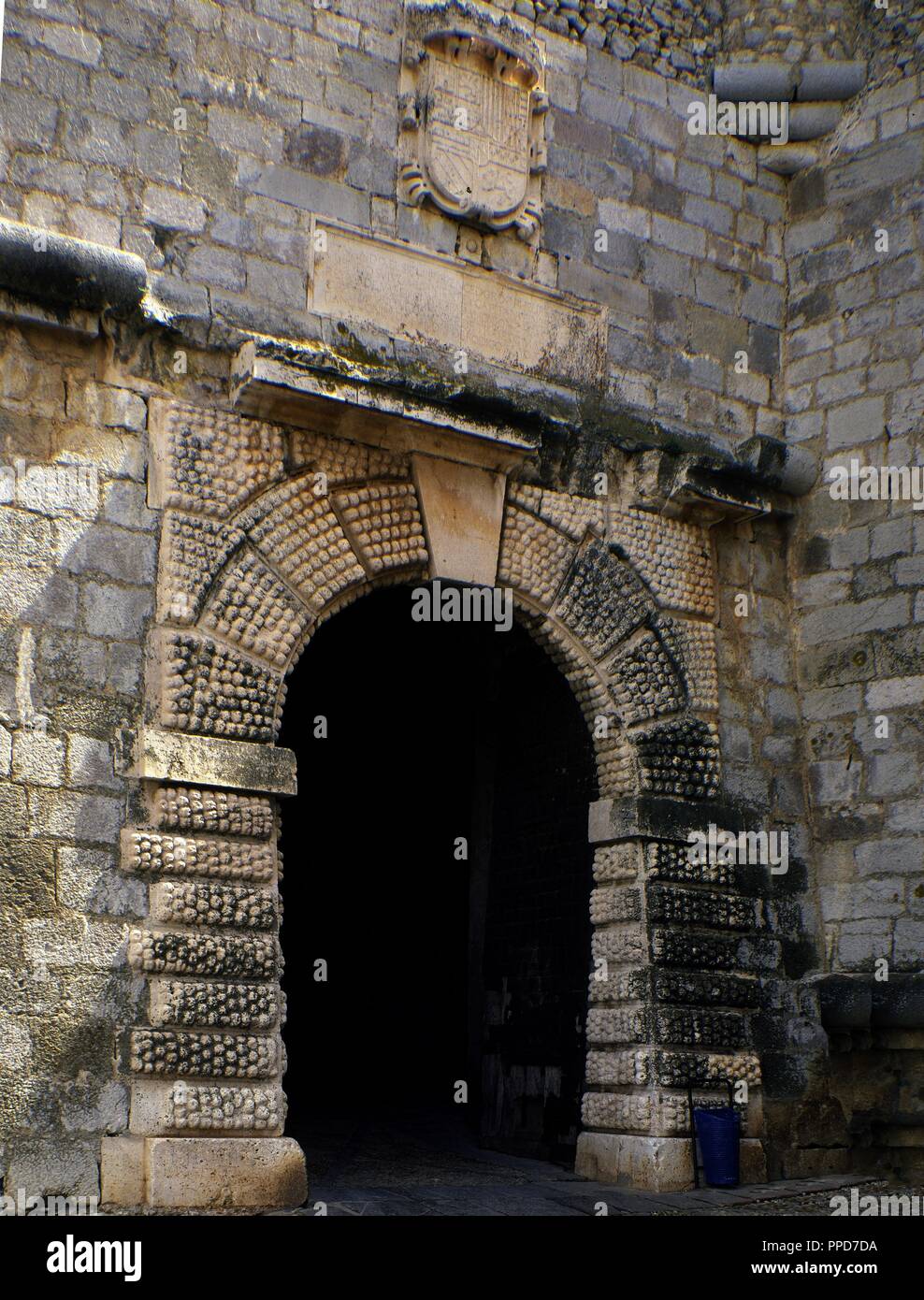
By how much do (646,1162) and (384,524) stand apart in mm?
3051

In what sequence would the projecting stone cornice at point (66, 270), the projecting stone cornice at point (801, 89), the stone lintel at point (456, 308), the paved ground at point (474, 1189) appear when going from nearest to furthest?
the projecting stone cornice at point (66, 270)
the paved ground at point (474, 1189)
the stone lintel at point (456, 308)
the projecting stone cornice at point (801, 89)

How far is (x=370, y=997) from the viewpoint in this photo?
10.5 meters

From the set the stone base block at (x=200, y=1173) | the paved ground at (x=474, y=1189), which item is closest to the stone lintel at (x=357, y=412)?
the stone base block at (x=200, y=1173)

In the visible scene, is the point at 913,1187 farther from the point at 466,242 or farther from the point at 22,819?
the point at 466,242

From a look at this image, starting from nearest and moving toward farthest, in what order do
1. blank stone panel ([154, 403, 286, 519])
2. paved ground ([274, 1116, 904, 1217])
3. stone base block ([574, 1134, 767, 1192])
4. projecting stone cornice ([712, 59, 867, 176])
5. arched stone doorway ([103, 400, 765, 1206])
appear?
1. arched stone doorway ([103, 400, 765, 1206])
2. paved ground ([274, 1116, 904, 1217])
3. blank stone panel ([154, 403, 286, 519])
4. stone base block ([574, 1134, 767, 1192])
5. projecting stone cornice ([712, 59, 867, 176])

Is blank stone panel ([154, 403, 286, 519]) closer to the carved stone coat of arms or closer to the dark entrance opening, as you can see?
the carved stone coat of arms

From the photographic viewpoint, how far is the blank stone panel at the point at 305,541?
21.8 feet

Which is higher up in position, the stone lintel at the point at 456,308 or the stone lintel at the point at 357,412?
the stone lintel at the point at 456,308

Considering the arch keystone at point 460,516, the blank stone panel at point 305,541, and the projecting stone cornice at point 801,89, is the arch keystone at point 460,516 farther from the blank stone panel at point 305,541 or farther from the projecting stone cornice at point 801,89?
the projecting stone cornice at point 801,89

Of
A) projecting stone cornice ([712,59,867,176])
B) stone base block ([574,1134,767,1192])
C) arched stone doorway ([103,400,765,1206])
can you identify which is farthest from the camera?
projecting stone cornice ([712,59,867,176])

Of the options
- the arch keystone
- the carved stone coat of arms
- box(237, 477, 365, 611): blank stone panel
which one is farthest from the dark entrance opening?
the carved stone coat of arms

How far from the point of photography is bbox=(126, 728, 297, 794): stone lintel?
6.09 metres

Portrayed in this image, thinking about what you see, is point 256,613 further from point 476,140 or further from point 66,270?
point 476,140

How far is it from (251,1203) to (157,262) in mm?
3801
